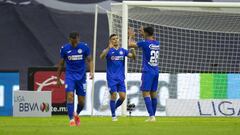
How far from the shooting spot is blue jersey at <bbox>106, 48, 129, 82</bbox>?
61.4 ft

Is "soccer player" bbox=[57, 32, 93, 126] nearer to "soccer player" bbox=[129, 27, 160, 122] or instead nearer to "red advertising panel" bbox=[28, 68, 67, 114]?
"soccer player" bbox=[129, 27, 160, 122]

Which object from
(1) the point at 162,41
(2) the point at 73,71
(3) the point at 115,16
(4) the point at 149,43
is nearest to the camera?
(2) the point at 73,71

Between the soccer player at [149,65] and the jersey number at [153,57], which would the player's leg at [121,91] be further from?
the jersey number at [153,57]

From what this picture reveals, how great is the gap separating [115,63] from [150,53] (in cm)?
105

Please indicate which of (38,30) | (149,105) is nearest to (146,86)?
(149,105)

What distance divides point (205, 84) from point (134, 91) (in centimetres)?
198

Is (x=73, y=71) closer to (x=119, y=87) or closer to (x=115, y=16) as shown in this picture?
(x=119, y=87)

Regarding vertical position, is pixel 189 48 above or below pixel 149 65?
below

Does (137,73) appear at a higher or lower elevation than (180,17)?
lower

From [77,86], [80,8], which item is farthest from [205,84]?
[77,86]

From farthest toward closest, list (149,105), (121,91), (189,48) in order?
1. (189,48)
2. (121,91)
3. (149,105)

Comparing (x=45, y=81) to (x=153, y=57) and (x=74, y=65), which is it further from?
(x=74, y=65)

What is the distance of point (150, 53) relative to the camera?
18094mm

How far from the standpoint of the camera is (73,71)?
16500mm
